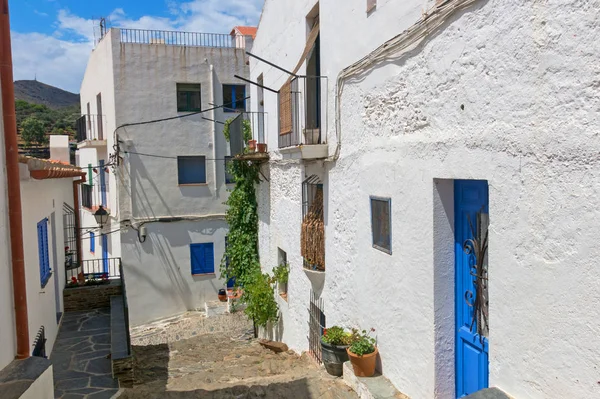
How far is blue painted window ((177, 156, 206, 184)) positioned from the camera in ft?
55.4

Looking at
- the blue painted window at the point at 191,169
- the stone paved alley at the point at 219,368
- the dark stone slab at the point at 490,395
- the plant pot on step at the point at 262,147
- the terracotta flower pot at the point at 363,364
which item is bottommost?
the stone paved alley at the point at 219,368

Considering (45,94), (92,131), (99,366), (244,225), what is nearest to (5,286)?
(99,366)

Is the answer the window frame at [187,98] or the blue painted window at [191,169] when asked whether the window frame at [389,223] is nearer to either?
the blue painted window at [191,169]

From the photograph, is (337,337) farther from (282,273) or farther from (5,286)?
(282,273)

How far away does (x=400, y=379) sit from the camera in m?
5.36

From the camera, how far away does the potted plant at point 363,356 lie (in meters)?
5.71

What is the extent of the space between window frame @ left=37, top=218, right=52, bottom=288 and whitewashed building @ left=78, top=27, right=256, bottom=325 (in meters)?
7.67

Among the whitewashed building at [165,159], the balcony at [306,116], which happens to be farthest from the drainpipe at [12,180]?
the whitewashed building at [165,159]

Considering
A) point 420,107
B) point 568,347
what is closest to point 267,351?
point 420,107

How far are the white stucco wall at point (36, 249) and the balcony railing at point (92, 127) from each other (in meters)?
6.86

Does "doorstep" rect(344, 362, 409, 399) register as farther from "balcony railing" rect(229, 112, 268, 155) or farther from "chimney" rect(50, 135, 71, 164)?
"chimney" rect(50, 135, 71, 164)

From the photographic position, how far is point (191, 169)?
→ 17000mm

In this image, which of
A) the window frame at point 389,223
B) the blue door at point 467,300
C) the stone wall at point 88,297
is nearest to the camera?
the blue door at point 467,300

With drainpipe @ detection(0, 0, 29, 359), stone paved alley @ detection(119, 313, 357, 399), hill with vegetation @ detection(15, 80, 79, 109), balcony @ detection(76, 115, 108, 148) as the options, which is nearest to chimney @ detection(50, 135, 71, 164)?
balcony @ detection(76, 115, 108, 148)
